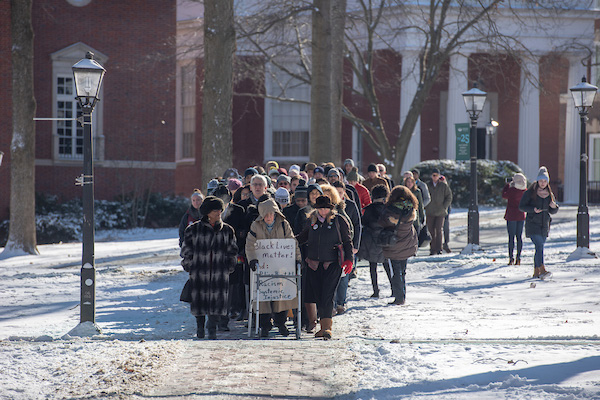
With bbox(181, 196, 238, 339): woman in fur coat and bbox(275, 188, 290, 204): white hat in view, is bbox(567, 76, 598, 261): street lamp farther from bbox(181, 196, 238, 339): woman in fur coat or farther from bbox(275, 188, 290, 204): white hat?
bbox(181, 196, 238, 339): woman in fur coat

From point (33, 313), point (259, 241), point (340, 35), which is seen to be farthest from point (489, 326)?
point (340, 35)

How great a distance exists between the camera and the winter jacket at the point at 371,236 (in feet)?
39.1

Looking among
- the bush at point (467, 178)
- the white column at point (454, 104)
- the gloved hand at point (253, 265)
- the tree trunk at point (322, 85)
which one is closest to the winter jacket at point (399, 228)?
the gloved hand at point (253, 265)

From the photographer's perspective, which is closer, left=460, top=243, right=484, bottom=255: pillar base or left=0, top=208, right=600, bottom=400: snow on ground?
left=0, top=208, right=600, bottom=400: snow on ground

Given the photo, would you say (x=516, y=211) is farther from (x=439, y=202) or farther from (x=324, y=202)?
(x=324, y=202)

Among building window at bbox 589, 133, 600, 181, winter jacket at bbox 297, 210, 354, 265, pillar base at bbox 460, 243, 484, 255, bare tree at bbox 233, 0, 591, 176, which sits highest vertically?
bare tree at bbox 233, 0, 591, 176

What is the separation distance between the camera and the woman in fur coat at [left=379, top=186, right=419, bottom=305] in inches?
464

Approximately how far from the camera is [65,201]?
28.4 m

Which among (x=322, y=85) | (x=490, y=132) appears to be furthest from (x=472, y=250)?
(x=490, y=132)

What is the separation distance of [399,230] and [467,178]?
20.3m

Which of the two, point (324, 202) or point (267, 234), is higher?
point (324, 202)

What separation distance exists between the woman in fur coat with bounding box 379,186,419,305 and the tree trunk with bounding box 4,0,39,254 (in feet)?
36.0

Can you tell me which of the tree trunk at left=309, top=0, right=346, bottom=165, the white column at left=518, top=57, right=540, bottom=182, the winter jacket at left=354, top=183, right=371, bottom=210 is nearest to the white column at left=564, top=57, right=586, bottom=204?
the white column at left=518, top=57, right=540, bottom=182

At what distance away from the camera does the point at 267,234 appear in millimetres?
9570
